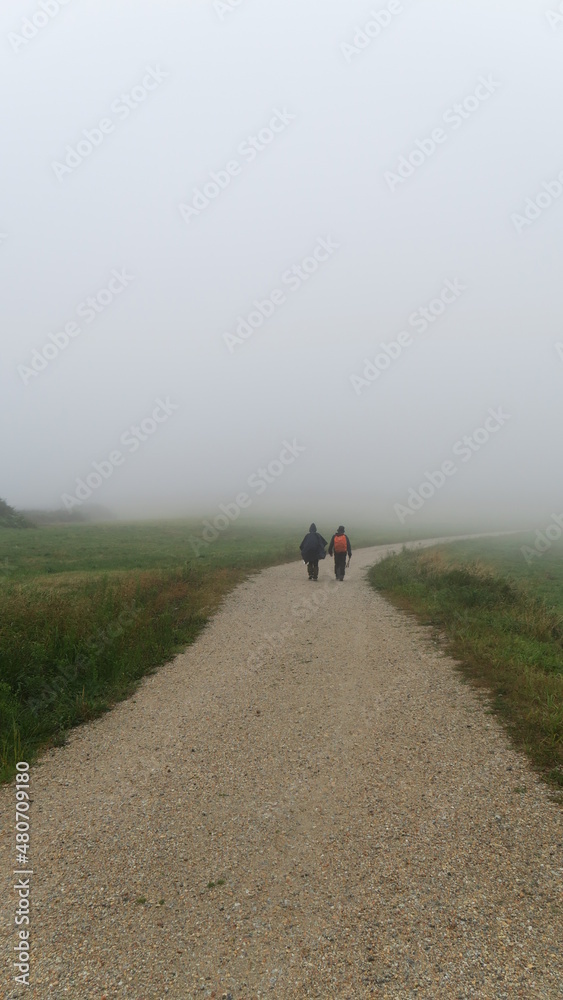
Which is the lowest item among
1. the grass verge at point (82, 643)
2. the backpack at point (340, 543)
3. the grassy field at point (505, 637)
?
the grassy field at point (505, 637)

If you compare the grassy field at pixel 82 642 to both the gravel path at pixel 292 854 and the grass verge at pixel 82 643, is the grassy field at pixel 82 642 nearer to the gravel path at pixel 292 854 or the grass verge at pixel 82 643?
the grass verge at pixel 82 643

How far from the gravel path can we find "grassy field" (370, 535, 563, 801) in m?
0.41

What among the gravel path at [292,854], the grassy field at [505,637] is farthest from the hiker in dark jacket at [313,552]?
the gravel path at [292,854]

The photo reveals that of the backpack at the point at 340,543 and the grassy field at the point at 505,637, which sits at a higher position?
the backpack at the point at 340,543

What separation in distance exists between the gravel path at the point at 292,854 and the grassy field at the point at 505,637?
0.41 metres

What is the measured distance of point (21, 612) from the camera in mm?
10938

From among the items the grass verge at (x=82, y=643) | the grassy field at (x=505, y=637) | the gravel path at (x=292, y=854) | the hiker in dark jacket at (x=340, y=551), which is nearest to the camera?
the gravel path at (x=292, y=854)

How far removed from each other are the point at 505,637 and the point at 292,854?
8375 millimetres

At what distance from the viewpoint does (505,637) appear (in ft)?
38.1

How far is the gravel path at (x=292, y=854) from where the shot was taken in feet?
11.6

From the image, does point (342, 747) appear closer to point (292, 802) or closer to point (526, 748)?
point (292, 802)

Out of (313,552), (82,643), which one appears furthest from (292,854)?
(313,552)

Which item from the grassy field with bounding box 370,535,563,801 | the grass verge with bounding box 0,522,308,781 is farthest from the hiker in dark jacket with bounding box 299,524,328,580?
the grass verge with bounding box 0,522,308,781

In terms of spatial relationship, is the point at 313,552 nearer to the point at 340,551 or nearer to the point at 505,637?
the point at 340,551
